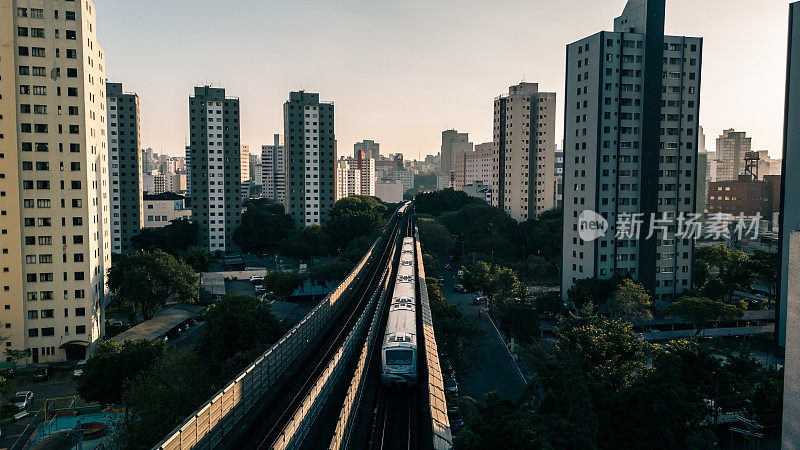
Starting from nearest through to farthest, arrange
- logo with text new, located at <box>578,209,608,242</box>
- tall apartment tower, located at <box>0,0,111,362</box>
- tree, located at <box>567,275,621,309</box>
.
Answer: tall apartment tower, located at <box>0,0,111,362</box> < tree, located at <box>567,275,621,309</box> < logo with text new, located at <box>578,209,608,242</box>

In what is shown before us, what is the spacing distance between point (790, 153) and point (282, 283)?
64.7 m

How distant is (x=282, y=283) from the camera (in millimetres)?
74250

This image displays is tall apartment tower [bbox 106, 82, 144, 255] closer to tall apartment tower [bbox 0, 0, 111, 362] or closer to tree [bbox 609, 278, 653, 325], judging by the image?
tall apartment tower [bbox 0, 0, 111, 362]

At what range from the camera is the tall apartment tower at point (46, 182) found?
52094mm

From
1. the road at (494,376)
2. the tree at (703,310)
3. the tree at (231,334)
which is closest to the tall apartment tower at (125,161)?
the tree at (231,334)

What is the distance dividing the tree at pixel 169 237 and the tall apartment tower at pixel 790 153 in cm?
10253

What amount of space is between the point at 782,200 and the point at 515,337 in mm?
31217

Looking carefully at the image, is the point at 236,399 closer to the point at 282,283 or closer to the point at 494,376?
the point at 494,376

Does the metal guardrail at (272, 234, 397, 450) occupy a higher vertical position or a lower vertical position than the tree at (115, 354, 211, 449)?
higher

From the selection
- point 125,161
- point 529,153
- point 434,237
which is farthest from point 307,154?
point 529,153

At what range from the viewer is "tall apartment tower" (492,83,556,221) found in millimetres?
139500

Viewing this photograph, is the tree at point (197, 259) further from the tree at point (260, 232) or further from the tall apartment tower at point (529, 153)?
the tall apartment tower at point (529, 153)

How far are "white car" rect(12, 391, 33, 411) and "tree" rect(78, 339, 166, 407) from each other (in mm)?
8344

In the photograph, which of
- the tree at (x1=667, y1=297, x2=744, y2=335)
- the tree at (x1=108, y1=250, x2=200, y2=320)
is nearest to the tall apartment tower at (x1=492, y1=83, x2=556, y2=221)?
the tree at (x1=667, y1=297, x2=744, y2=335)
